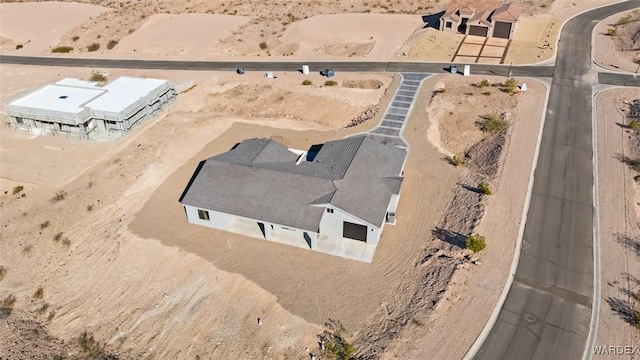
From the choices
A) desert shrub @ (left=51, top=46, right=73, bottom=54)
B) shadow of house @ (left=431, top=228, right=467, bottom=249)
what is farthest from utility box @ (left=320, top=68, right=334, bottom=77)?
desert shrub @ (left=51, top=46, right=73, bottom=54)

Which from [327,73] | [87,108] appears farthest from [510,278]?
[87,108]

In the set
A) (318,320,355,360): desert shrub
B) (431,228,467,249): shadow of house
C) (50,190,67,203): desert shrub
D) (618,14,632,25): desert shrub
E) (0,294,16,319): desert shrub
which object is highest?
(618,14,632,25): desert shrub

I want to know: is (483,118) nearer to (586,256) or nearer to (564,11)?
(586,256)

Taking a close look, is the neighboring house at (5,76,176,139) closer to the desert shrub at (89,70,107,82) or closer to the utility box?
the desert shrub at (89,70,107,82)

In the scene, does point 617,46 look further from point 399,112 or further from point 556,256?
point 556,256

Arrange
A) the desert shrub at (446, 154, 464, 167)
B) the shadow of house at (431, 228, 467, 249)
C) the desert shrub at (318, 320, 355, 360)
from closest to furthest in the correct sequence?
the desert shrub at (318, 320, 355, 360) → the shadow of house at (431, 228, 467, 249) → the desert shrub at (446, 154, 464, 167)

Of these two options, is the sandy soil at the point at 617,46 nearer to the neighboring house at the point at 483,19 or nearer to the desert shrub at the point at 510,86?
the neighboring house at the point at 483,19

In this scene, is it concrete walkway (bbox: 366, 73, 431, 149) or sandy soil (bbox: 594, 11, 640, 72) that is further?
sandy soil (bbox: 594, 11, 640, 72)
